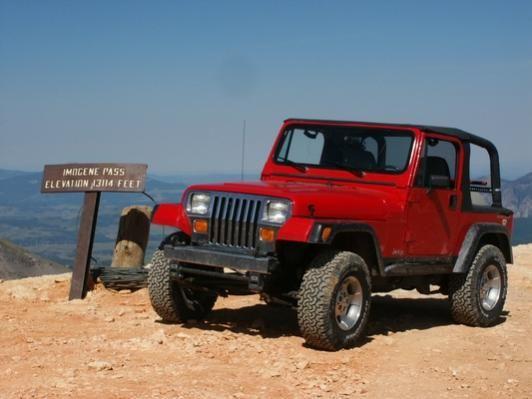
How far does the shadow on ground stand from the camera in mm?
9031

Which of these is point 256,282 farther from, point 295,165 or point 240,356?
point 295,165

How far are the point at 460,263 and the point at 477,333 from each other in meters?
0.75

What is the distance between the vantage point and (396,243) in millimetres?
8867

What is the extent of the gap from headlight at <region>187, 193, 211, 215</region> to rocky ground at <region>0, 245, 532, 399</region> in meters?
1.15

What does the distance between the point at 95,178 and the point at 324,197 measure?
4.49 m

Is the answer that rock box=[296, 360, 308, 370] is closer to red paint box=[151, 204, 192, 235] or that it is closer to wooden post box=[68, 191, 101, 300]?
red paint box=[151, 204, 192, 235]

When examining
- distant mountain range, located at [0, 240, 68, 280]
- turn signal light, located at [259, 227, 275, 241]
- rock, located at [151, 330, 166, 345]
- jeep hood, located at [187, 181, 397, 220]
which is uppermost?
jeep hood, located at [187, 181, 397, 220]

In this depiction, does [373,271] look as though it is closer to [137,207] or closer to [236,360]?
[236,360]

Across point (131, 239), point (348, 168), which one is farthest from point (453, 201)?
point (131, 239)

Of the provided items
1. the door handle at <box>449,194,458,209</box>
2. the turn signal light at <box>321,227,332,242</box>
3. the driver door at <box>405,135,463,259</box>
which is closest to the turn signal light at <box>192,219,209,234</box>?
the turn signal light at <box>321,227,332,242</box>

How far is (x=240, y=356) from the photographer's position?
7656mm

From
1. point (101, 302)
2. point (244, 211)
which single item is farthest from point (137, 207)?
point (244, 211)

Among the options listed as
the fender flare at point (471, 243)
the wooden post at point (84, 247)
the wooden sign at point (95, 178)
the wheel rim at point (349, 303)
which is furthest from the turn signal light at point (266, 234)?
the wooden post at point (84, 247)

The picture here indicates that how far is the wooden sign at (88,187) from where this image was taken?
444 inches
